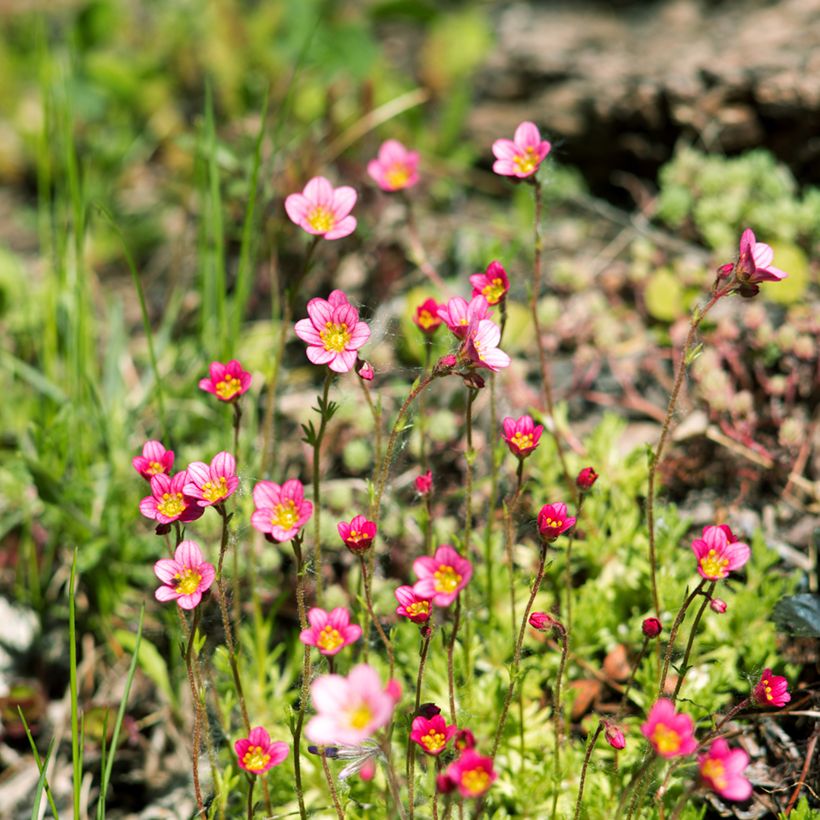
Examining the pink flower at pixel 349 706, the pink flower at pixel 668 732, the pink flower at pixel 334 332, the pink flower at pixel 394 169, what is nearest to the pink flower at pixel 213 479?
the pink flower at pixel 334 332

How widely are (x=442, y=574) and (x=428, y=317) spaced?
0.77 meters

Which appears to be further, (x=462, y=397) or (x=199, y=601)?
(x=462, y=397)

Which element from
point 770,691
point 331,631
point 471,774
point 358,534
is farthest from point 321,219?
point 770,691

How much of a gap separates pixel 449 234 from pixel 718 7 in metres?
2.34

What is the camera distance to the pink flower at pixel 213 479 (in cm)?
207

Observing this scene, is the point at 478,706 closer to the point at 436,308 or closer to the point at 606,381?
the point at 436,308

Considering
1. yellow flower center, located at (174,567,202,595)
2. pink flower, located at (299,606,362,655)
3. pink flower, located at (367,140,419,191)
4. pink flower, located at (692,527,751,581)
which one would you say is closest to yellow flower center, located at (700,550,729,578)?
pink flower, located at (692,527,751,581)

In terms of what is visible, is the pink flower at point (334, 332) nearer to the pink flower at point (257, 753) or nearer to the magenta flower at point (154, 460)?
the magenta flower at point (154, 460)

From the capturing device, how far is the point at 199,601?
2.02 meters

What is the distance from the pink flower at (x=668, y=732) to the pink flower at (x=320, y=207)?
4.85 feet

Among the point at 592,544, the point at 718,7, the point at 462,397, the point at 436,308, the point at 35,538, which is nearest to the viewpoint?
the point at 436,308

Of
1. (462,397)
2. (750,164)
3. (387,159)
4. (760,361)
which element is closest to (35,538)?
(462,397)

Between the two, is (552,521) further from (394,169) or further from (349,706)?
(394,169)

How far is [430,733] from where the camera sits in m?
1.92
